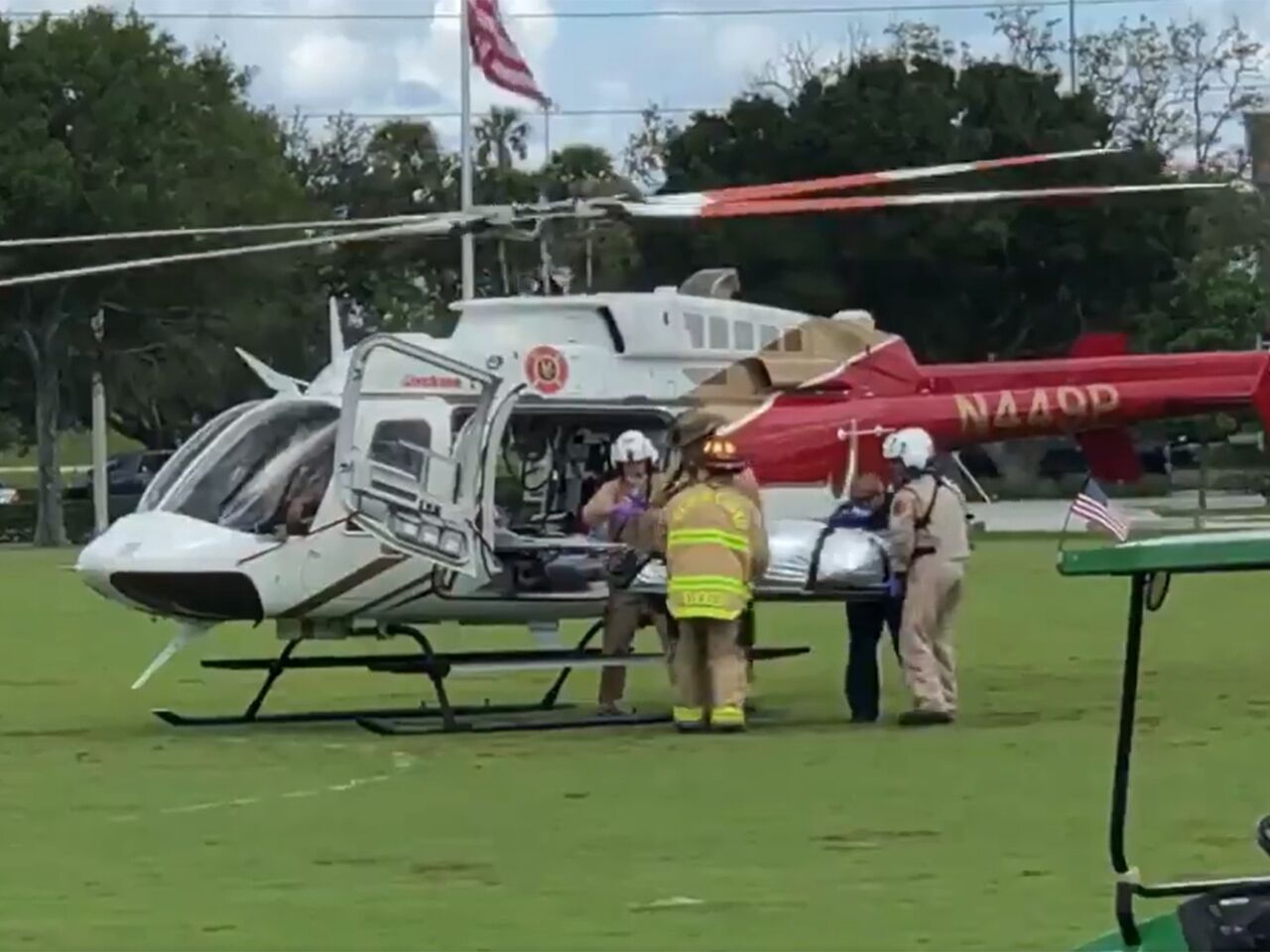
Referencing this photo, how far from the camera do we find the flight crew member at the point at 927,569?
59.7 ft

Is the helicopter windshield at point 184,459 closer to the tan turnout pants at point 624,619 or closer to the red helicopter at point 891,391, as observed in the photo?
the red helicopter at point 891,391

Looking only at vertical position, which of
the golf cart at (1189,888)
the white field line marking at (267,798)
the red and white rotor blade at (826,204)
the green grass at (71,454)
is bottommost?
the green grass at (71,454)

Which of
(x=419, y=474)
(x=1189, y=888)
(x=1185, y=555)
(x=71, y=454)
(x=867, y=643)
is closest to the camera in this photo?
(x=1185, y=555)

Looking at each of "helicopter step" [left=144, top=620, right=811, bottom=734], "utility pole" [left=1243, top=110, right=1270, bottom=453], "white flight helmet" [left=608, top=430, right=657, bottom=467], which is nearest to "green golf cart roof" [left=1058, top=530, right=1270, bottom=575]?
"helicopter step" [left=144, top=620, right=811, bottom=734]

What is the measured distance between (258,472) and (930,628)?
14.6ft

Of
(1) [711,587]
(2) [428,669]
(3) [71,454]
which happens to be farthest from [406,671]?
(3) [71,454]

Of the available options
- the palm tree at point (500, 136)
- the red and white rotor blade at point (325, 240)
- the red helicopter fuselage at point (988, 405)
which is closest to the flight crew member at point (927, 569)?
the red helicopter fuselage at point (988, 405)

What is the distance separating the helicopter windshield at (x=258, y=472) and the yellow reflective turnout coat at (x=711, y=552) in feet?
7.99

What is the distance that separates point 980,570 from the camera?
134 ft

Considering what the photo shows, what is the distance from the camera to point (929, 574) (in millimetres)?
18188

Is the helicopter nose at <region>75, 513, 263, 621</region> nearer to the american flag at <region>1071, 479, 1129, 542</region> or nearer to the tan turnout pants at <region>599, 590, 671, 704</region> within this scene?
the tan turnout pants at <region>599, 590, 671, 704</region>

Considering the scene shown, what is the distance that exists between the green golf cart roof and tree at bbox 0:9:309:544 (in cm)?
5219

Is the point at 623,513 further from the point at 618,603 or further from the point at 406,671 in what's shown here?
the point at 406,671

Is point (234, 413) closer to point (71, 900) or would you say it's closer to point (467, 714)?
point (467, 714)
